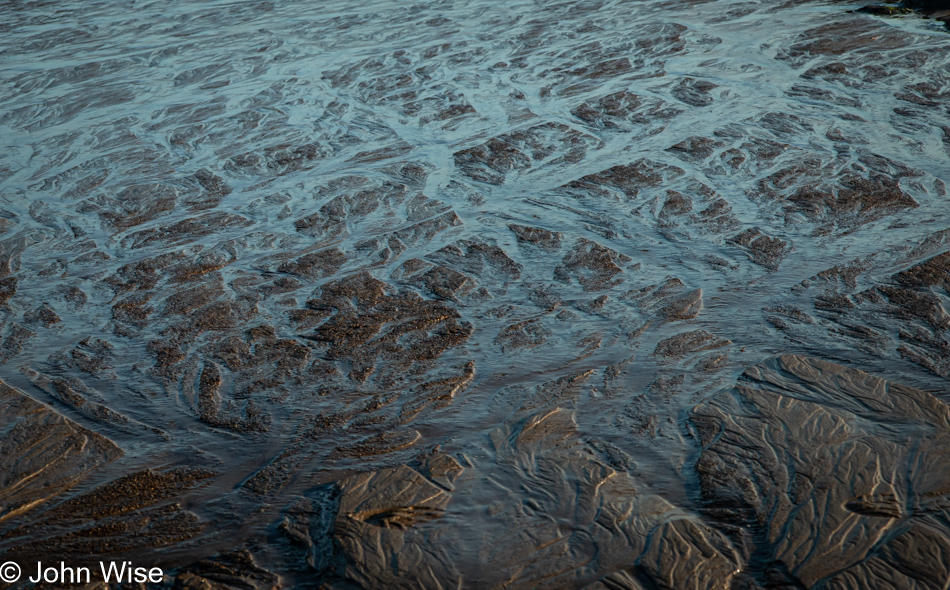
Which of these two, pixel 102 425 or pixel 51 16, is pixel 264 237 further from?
pixel 51 16

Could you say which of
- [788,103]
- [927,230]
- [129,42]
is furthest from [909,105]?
[129,42]

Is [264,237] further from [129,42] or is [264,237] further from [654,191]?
[129,42]

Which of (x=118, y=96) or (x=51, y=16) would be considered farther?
(x=51, y=16)

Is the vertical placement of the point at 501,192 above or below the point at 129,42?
below

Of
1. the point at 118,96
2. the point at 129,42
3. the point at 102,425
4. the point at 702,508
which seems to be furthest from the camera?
the point at 129,42

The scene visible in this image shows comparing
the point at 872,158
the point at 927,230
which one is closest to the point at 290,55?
the point at 872,158

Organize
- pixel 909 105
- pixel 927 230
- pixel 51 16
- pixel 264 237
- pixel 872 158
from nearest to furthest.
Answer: pixel 927 230
pixel 264 237
pixel 872 158
pixel 909 105
pixel 51 16
